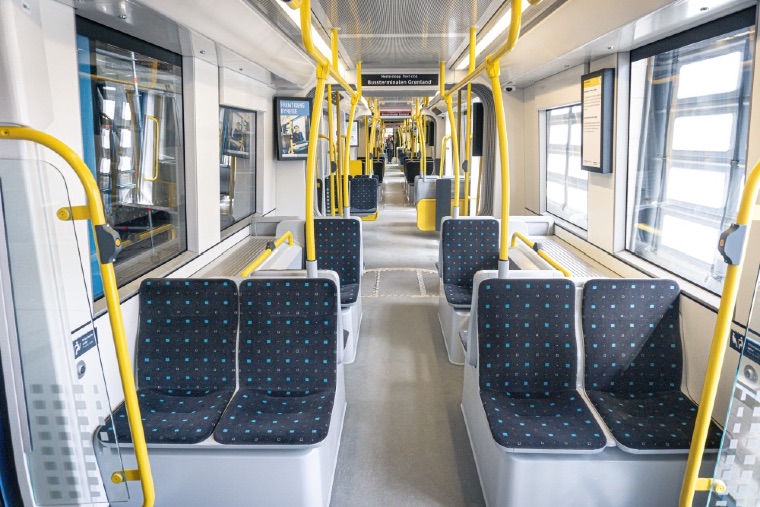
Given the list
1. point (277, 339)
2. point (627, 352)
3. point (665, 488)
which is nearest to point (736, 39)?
point (627, 352)

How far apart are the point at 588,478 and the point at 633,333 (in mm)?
789

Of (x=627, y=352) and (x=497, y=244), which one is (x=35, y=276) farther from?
(x=497, y=244)

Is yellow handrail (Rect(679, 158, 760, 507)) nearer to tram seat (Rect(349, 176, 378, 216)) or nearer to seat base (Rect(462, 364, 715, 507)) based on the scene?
seat base (Rect(462, 364, 715, 507))

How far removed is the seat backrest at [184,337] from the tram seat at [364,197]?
348 inches

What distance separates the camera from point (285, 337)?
10.2 feet

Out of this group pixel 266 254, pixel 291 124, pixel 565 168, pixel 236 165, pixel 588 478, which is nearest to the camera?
pixel 588 478

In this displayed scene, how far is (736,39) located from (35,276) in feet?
11.5

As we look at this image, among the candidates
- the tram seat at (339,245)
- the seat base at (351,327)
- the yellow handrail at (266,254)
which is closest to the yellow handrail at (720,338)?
the yellow handrail at (266,254)

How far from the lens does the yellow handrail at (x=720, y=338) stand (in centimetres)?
164

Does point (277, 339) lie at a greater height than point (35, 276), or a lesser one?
lesser

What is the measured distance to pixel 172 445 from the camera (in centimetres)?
263

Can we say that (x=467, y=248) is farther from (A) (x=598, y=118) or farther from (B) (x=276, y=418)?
(B) (x=276, y=418)

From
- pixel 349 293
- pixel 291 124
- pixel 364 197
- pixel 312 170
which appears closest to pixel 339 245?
pixel 349 293

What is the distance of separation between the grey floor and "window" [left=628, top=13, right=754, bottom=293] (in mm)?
1688
